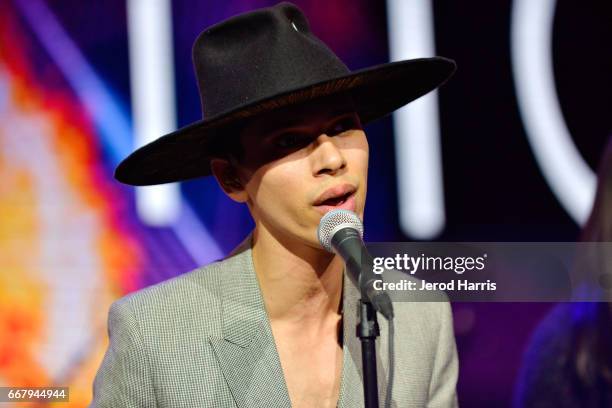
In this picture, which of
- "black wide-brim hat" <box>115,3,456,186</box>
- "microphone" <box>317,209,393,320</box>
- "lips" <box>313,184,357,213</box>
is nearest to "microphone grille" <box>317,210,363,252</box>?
"microphone" <box>317,209,393,320</box>

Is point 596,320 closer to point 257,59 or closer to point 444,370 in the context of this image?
point 444,370

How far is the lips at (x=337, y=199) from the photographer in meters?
1.72

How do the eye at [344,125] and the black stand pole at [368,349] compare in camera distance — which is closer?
the black stand pole at [368,349]

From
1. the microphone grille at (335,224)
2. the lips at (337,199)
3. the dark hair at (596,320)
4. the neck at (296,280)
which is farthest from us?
the dark hair at (596,320)

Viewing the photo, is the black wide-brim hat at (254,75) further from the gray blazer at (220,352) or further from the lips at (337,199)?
the gray blazer at (220,352)

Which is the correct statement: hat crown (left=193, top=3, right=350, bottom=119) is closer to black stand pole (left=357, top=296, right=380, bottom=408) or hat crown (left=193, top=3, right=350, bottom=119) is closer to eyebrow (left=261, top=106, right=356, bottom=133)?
eyebrow (left=261, top=106, right=356, bottom=133)

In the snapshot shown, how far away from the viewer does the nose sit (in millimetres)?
1742

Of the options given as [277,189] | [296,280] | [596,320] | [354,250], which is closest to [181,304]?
[296,280]

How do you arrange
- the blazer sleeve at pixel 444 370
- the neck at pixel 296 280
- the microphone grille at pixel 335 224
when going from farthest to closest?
the blazer sleeve at pixel 444 370
the neck at pixel 296 280
the microphone grille at pixel 335 224

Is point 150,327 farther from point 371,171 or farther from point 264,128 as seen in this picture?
point 371,171

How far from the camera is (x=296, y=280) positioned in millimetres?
1991

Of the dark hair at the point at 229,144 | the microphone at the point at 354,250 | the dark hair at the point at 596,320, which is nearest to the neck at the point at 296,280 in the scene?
the dark hair at the point at 229,144

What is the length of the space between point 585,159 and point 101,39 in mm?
1910

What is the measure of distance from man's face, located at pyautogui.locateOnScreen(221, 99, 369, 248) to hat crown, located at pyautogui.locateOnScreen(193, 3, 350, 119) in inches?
3.4
